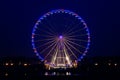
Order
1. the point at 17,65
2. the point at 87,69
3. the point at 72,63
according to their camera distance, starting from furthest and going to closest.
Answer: the point at 17,65, the point at 87,69, the point at 72,63

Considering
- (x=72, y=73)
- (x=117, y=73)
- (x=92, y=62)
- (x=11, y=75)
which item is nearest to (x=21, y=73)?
(x=11, y=75)

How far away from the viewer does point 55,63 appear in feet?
140

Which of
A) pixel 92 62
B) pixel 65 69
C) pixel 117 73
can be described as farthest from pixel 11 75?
pixel 92 62

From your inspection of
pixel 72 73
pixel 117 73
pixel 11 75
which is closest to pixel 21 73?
pixel 11 75

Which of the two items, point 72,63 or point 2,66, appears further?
point 2,66

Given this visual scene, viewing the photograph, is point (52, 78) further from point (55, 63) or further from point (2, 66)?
point (2, 66)

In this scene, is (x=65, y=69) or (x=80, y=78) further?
(x=65, y=69)

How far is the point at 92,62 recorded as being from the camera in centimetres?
5303

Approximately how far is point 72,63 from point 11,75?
165 inches

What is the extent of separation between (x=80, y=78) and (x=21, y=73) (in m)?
4.88

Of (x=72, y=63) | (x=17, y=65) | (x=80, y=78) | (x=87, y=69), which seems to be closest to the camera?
(x=80, y=78)

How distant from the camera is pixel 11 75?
43.0m

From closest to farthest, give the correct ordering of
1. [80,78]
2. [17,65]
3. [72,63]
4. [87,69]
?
[80,78] → [72,63] → [87,69] → [17,65]

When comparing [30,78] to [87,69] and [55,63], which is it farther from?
[87,69]
